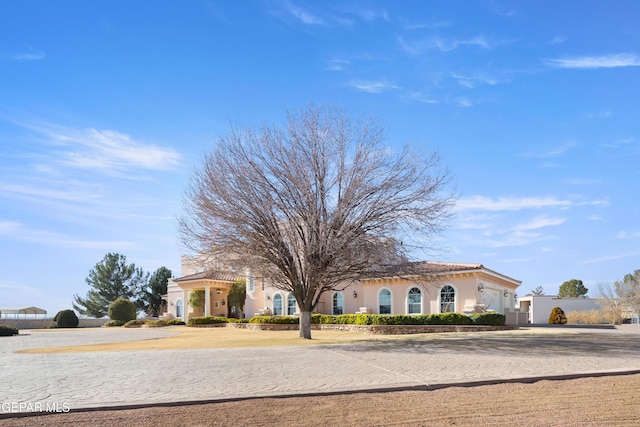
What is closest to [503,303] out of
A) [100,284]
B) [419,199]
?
[419,199]

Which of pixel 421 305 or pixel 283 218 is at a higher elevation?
pixel 283 218

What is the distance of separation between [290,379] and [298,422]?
2799mm

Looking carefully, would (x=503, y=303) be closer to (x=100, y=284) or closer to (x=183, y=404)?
(x=183, y=404)

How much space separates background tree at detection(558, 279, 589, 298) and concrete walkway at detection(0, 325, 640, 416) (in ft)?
188

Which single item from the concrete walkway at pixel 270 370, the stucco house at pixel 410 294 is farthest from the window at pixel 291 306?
the concrete walkway at pixel 270 370

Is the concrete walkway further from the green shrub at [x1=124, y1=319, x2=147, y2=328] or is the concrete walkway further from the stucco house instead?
the green shrub at [x1=124, y1=319, x2=147, y2=328]

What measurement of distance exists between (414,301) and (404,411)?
925 inches

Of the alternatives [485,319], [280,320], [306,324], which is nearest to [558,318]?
[485,319]

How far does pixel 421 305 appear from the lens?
30500 mm

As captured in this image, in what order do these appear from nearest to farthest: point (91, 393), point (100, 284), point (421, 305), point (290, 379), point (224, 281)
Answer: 1. point (91, 393)
2. point (290, 379)
3. point (421, 305)
4. point (224, 281)
5. point (100, 284)

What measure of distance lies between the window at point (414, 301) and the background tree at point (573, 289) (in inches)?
1837

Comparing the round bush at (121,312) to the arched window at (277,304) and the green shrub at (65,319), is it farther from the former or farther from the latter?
the arched window at (277,304)

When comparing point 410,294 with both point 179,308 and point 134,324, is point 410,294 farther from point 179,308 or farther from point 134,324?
point 179,308

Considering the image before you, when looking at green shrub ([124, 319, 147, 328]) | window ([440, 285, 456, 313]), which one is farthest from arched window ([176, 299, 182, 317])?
window ([440, 285, 456, 313])
